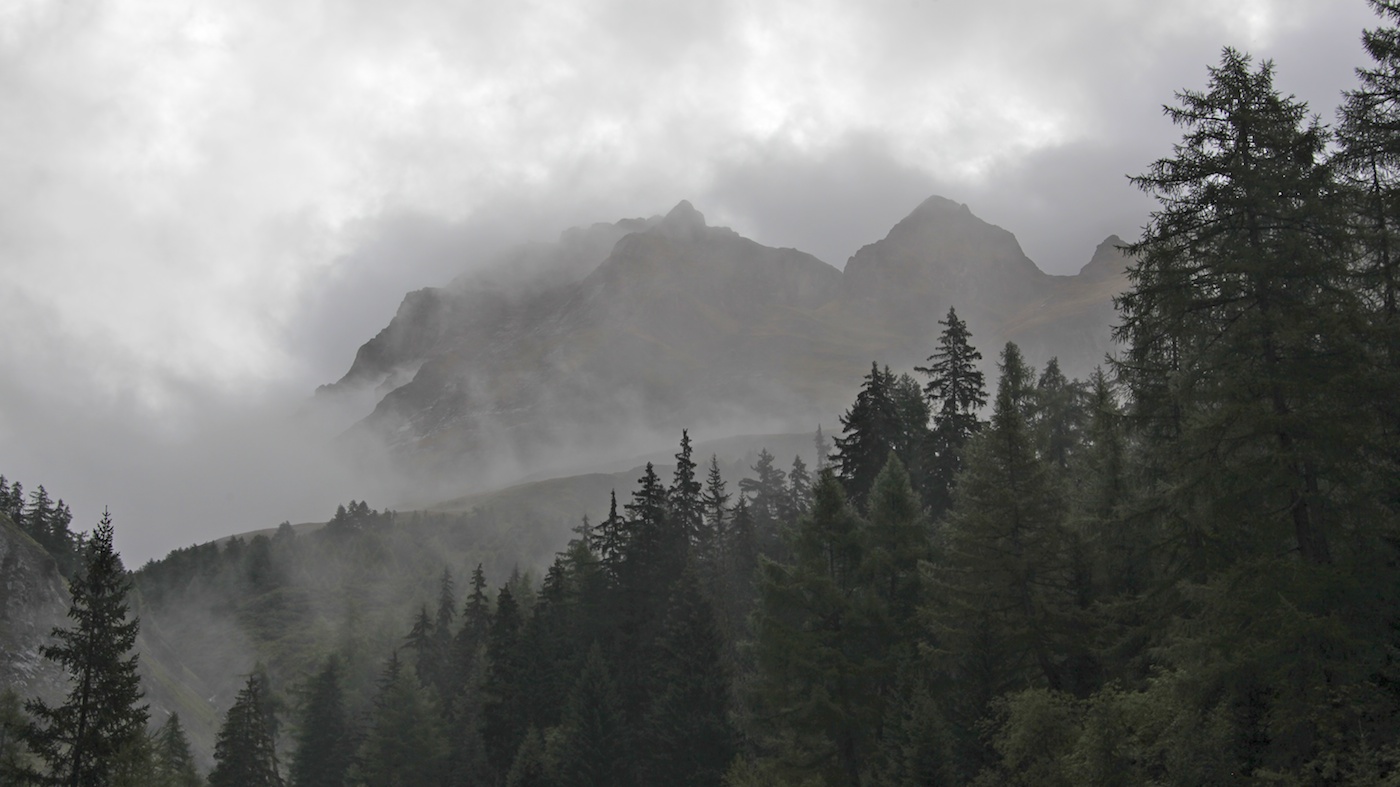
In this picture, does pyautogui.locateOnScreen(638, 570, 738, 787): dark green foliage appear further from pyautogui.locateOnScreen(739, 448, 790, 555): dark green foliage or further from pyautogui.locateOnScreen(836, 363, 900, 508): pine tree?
pyautogui.locateOnScreen(739, 448, 790, 555): dark green foliage

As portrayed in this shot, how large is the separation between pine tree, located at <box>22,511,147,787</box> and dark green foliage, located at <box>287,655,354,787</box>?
36.0 metres

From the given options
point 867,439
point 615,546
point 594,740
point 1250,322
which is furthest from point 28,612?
point 1250,322

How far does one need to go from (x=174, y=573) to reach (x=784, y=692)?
179 meters

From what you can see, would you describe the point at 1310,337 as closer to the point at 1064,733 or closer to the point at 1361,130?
the point at 1361,130

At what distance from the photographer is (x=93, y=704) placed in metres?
27.9

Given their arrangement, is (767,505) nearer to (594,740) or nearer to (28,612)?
(594,740)

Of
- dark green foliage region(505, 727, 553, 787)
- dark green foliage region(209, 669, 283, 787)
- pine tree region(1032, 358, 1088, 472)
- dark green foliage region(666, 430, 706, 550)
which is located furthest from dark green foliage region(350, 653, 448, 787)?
pine tree region(1032, 358, 1088, 472)

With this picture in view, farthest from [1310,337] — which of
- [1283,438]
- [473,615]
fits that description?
[473,615]

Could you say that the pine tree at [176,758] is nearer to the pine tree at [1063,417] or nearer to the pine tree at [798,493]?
the pine tree at [798,493]

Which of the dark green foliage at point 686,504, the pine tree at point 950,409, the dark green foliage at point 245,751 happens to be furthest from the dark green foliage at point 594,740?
the dark green foliage at point 245,751

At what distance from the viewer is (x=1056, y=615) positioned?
2641 cm

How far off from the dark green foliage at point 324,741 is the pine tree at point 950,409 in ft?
144

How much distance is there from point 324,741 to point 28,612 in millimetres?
58114

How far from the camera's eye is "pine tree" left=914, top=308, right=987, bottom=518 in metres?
48.9
